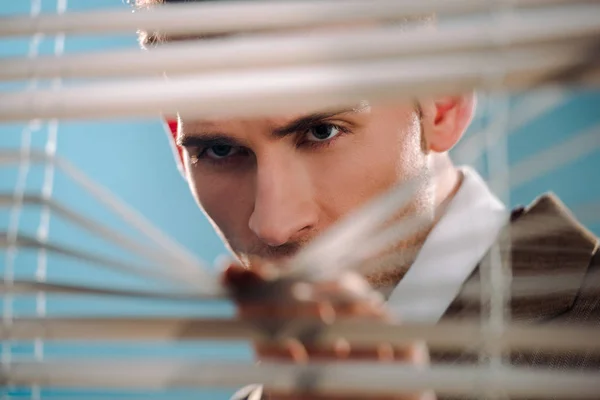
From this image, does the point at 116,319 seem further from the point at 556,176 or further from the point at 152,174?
the point at 152,174

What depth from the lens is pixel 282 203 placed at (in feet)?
2.78

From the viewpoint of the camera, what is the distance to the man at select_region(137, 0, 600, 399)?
0.87m

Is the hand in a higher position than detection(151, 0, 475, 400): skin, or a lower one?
lower

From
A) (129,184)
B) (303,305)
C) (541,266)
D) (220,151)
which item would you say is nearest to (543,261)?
(541,266)

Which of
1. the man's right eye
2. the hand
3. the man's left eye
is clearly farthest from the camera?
the man's right eye

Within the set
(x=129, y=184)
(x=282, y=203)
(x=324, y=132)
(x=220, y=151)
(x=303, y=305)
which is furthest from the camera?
(x=129, y=184)

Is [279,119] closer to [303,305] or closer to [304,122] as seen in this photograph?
[304,122]

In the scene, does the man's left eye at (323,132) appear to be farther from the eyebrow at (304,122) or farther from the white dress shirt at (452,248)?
the white dress shirt at (452,248)

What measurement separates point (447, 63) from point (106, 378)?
0.24 metres

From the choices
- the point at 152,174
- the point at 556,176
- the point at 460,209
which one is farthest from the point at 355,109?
the point at 152,174

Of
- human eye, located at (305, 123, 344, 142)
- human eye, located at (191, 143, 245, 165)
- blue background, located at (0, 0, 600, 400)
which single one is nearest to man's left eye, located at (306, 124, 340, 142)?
human eye, located at (305, 123, 344, 142)

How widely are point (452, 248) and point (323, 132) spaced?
256mm

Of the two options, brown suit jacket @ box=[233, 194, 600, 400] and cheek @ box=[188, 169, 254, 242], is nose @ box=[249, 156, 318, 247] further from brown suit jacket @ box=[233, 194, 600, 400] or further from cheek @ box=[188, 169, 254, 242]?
brown suit jacket @ box=[233, 194, 600, 400]

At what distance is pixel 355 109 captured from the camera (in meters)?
0.96
